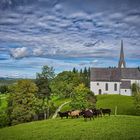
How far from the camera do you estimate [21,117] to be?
59.7 metres

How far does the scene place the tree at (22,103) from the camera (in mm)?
59588

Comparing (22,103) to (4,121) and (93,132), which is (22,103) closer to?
(4,121)

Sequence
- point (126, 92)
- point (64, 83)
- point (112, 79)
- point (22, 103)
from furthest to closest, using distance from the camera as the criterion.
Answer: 1. point (112, 79)
2. point (126, 92)
3. point (64, 83)
4. point (22, 103)

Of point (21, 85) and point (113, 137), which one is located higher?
point (21, 85)

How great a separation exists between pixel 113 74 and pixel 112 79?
103 inches

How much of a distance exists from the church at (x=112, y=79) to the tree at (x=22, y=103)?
6563 centimetres

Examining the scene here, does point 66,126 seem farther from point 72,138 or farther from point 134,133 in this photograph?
point 134,133

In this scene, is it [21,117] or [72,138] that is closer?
[72,138]

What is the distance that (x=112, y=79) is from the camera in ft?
413

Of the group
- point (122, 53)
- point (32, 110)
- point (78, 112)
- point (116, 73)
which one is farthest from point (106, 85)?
point (78, 112)

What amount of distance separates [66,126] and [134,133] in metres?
9.01

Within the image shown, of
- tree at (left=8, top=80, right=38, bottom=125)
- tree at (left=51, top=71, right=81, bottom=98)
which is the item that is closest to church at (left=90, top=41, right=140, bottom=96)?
tree at (left=51, top=71, right=81, bottom=98)

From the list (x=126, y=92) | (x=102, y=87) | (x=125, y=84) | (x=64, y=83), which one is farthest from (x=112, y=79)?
(x=64, y=83)

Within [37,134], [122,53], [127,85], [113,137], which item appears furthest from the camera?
[122,53]
